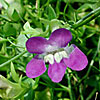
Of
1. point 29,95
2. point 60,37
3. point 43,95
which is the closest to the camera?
point 60,37

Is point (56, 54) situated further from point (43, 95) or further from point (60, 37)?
point (43, 95)

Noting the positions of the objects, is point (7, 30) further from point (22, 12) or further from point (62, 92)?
point (62, 92)

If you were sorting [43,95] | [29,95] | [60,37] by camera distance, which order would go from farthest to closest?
[43,95], [29,95], [60,37]

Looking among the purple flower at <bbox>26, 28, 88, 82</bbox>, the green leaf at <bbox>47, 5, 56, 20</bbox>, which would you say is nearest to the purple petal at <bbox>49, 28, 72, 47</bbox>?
the purple flower at <bbox>26, 28, 88, 82</bbox>

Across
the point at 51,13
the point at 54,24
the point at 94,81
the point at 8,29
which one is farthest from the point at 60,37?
the point at 94,81

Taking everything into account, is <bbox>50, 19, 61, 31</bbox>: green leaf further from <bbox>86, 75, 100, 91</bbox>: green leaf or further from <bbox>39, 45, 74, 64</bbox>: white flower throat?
<bbox>86, 75, 100, 91</bbox>: green leaf

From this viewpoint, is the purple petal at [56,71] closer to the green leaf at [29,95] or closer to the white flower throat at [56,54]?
the white flower throat at [56,54]

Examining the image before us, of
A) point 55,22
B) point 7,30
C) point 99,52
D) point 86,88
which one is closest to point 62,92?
point 86,88

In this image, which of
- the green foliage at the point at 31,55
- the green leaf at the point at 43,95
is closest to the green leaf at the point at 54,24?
the green foliage at the point at 31,55
